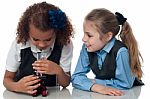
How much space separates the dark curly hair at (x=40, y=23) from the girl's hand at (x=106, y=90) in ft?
0.65

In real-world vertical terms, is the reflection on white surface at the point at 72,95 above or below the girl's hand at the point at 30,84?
below

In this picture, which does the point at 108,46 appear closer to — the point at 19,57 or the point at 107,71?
the point at 107,71

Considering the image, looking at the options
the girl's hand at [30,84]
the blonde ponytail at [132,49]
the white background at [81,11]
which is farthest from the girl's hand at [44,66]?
the white background at [81,11]

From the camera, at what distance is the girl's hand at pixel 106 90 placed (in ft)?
4.29

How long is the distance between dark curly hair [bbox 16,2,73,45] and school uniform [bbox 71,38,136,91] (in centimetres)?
11

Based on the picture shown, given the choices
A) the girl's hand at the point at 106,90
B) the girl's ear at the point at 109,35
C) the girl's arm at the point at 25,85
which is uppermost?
the girl's ear at the point at 109,35

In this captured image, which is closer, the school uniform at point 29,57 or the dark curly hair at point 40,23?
the dark curly hair at point 40,23

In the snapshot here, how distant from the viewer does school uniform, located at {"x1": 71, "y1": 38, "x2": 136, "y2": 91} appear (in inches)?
52.4

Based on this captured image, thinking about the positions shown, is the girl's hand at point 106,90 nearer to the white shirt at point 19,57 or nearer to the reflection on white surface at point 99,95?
the reflection on white surface at point 99,95

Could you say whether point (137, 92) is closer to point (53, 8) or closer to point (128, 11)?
point (53, 8)

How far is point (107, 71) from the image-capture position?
1.35 m

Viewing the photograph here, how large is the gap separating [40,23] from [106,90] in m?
0.34

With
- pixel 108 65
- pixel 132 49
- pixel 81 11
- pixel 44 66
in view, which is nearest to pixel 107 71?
pixel 108 65

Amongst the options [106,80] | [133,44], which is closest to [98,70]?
[106,80]
